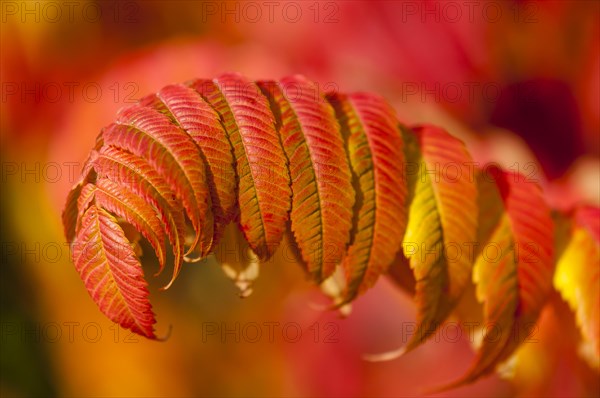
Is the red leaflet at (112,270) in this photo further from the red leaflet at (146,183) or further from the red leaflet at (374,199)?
the red leaflet at (374,199)

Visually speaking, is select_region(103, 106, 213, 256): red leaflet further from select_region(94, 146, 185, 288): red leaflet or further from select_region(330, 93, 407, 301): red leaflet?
select_region(330, 93, 407, 301): red leaflet

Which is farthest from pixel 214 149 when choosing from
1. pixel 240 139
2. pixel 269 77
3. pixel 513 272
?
pixel 269 77

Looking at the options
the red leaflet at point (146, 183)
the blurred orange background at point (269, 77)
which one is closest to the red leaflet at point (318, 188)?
the red leaflet at point (146, 183)

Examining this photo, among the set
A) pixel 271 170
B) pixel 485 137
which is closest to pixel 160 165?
pixel 271 170

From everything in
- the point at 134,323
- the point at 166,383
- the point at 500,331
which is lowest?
the point at 166,383

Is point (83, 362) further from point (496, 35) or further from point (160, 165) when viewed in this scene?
point (496, 35)

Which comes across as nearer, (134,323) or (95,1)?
(134,323)

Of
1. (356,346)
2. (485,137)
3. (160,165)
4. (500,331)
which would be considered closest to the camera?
(160,165)

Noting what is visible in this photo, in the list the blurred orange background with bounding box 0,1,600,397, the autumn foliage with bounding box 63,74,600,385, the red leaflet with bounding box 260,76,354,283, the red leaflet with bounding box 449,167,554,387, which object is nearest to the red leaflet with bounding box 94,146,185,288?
the autumn foliage with bounding box 63,74,600,385
